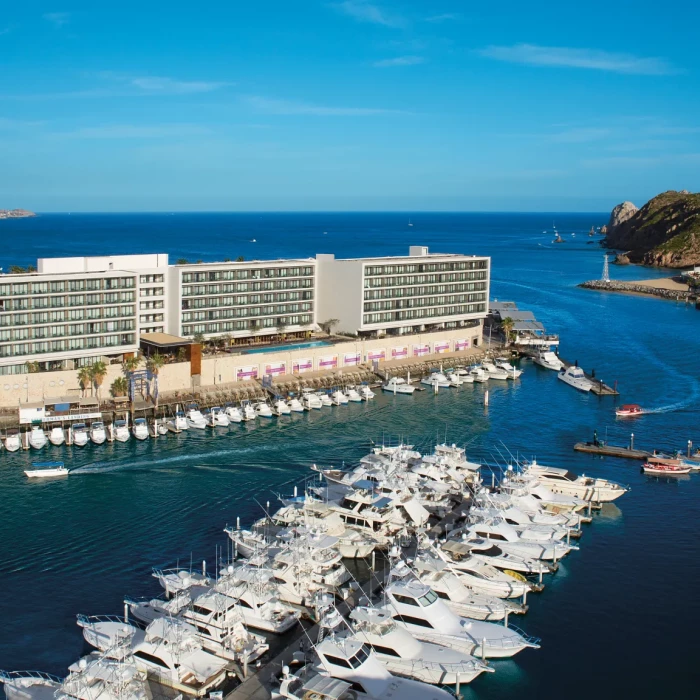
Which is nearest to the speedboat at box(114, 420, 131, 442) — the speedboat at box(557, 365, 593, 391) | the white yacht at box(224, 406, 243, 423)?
the white yacht at box(224, 406, 243, 423)

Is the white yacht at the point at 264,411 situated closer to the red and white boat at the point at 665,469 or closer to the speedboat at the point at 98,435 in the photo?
the speedboat at the point at 98,435

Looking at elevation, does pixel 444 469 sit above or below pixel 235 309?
below

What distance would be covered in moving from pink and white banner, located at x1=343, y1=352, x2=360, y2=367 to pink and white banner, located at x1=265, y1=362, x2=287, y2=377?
8080 mm

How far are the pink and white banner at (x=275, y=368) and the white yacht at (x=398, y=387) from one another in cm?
1075

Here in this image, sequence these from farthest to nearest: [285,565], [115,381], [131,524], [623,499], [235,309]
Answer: [235,309] → [115,381] → [623,499] → [131,524] → [285,565]

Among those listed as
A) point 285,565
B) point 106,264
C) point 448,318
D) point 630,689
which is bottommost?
point 630,689

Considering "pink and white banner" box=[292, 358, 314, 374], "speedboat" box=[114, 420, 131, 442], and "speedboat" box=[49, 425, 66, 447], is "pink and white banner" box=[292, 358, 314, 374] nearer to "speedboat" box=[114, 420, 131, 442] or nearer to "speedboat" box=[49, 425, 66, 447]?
"speedboat" box=[114, 420, 131, 442]

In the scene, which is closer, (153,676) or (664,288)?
(153,676)

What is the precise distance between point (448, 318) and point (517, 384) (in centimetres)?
1548

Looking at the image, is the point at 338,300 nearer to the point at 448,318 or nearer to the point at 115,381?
the point at 448,318

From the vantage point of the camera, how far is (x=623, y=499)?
2376 inches

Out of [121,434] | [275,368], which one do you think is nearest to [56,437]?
[121,434]

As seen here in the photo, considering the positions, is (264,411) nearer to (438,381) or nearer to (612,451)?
(438,381)

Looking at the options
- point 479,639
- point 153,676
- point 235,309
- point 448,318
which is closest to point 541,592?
point 479,639
